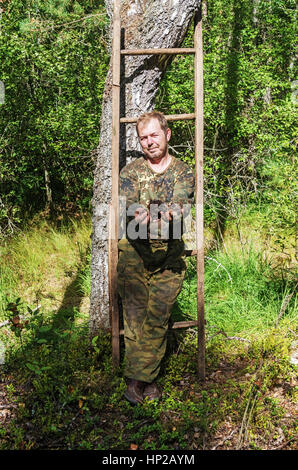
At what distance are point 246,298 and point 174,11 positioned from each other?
2535 millimetres

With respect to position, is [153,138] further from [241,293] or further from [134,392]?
[241,293]

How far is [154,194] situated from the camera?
9.39 feet

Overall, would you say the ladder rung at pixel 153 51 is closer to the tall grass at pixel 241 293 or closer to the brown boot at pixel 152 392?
the tall grass at pixel 241 293

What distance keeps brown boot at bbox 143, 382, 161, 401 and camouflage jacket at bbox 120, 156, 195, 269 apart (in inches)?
32.5

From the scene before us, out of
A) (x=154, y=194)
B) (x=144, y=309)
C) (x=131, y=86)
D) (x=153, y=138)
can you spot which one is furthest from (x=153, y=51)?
(x=144, y=309)

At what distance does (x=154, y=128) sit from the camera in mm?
2754

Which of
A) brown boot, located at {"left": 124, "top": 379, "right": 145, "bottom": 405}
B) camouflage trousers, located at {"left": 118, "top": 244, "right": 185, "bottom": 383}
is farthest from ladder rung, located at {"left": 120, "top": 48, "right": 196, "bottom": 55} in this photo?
brown boot, located at {"left": 124, "top": 379, "right": 145, "bottom": 405}

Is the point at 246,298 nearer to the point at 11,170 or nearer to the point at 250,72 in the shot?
the point at 250,72

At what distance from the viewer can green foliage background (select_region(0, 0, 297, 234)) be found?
5168mm

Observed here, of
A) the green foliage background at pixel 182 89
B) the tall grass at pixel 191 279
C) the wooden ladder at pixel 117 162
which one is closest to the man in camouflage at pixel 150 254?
the wooden ladder at pixel 117 162

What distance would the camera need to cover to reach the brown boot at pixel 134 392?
283 cm

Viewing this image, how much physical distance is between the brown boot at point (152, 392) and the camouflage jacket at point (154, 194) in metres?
0.83

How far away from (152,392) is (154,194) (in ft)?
4.39
